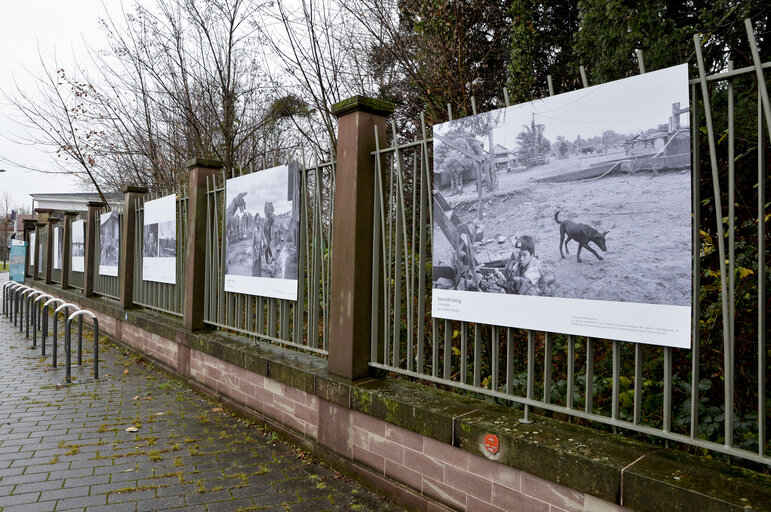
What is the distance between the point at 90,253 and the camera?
11641mm

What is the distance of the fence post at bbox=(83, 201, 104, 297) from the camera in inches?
457

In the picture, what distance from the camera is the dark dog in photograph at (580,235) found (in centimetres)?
262

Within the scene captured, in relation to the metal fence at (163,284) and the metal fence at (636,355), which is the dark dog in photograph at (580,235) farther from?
the metal fence at (163,284)

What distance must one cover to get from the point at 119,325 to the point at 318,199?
21.3 ft

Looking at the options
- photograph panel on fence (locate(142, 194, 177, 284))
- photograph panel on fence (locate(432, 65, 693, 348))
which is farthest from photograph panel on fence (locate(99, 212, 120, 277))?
photograph panel on fence (locate(432, 65, 693, 348))

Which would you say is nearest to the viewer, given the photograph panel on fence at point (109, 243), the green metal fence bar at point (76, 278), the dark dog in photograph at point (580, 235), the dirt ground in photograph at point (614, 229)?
the dirt ground in photograph at point (614, 229)

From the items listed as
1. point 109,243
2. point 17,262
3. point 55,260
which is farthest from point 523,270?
point 17,262

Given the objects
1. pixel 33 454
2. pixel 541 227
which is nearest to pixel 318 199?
pixel 541 227

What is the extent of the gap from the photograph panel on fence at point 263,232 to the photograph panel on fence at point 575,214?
6.15 ft

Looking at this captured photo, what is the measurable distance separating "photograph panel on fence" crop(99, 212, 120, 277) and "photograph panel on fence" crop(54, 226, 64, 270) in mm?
4670

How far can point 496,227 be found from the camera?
10.2 ft

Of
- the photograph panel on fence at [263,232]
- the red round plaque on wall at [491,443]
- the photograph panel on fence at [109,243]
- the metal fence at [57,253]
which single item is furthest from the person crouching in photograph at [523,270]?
the metal fence at [57,253]

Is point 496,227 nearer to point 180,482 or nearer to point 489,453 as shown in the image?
point 489,453

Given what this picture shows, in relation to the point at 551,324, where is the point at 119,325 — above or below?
below
